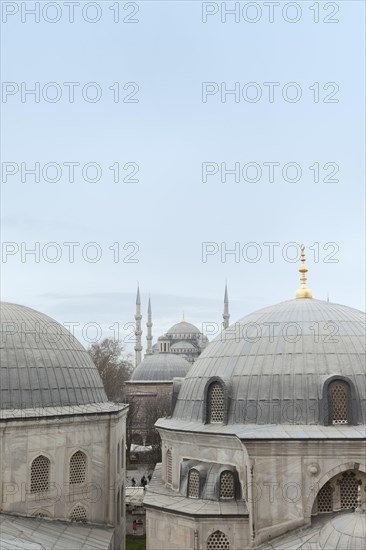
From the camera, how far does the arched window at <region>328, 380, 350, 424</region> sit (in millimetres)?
17734

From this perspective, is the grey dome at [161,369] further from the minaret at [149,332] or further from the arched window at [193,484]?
the arched window at [193,484]

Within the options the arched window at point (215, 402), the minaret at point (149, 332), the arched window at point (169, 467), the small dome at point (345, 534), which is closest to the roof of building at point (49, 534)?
the arched window at point (169, 467)

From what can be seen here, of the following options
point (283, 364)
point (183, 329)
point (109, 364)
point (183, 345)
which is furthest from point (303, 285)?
point (183, 329)

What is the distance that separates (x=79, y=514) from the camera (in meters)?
21.0

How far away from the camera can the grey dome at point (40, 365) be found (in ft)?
67.5

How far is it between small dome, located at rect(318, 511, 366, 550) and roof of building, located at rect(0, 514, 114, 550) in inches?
297

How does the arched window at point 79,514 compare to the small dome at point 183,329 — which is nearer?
the arched window at point 79,514

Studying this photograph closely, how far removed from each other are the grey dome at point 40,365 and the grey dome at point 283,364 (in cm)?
383

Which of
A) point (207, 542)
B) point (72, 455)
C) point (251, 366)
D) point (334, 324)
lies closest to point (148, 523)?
point (207, 542)

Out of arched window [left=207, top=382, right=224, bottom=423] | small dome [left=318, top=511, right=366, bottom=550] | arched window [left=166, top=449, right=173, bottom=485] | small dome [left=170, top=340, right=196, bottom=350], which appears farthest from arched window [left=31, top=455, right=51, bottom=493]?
small dome [left=170, top=340, right=196, bottom=350]

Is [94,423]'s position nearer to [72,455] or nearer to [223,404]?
[72,455]

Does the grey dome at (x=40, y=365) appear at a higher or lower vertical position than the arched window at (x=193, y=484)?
higher

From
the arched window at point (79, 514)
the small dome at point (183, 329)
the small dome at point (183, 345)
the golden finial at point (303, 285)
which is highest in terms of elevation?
the golden finial at point (303, 285)

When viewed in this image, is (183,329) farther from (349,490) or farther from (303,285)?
(349,490)
